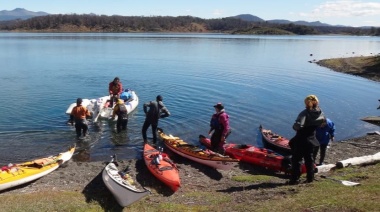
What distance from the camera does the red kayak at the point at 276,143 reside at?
1702 cm

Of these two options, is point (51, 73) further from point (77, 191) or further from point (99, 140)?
point (77, 191)

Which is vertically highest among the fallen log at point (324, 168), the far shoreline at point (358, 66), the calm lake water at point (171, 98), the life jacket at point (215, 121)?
the life jacket at point (215, 121)

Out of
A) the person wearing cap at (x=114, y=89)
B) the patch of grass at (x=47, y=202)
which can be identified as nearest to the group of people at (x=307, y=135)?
the patch of grass at (x=47, y=202)

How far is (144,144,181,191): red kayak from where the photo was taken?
39.3 ft

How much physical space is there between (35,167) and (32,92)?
1805 centimetres

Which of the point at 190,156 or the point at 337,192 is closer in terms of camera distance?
the point at 337,192

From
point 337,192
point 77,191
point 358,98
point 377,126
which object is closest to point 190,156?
point 77,191

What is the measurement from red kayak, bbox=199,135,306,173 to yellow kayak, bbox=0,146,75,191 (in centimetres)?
711

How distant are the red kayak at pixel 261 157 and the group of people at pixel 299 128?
1.80 feet

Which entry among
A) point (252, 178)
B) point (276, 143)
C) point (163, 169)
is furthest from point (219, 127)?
point (276, 143)

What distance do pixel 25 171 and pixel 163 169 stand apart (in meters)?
4.85

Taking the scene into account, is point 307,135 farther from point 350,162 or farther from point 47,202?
point 47,202

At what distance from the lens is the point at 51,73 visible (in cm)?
4097

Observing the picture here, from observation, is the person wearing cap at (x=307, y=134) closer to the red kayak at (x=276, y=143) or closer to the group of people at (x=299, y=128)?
the group of people at (x=299, y=128)
